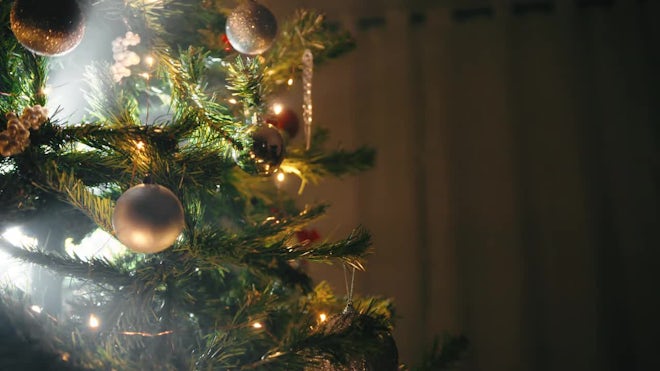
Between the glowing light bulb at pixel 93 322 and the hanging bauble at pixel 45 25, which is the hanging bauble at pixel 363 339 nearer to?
the glowing light bulb at pixel 93 322

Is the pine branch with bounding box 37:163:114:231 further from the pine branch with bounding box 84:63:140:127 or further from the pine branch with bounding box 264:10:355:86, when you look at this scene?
the pine branch with bounding box 264:10:355:86

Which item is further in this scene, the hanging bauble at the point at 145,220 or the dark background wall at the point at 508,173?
the dark background wall at the point at 508,173

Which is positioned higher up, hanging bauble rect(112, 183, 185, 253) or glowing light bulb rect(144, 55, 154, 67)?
glowing light bulb rect(144, 55, 154, 67)

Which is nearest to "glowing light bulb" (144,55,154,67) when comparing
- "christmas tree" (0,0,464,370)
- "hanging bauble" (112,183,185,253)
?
"christmas tree" (0,0,464,370)

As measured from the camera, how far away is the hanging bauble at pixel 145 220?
1.56ft

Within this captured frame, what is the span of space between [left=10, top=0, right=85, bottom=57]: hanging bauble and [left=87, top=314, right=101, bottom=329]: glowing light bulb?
255 mm

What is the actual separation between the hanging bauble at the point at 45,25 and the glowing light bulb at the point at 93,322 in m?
0.26

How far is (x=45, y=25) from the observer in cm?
51

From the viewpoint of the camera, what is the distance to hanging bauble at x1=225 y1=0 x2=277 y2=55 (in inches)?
27.4

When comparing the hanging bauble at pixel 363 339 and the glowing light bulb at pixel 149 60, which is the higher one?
the glowing light bulb at pixel 149 60

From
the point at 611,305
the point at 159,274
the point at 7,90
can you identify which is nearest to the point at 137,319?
the point at 159,274

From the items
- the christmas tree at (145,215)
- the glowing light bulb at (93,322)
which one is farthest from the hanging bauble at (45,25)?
the glowing light bulb at (93,322)

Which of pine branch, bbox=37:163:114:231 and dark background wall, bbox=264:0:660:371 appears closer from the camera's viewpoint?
pine branch, bbox=37:163:114:231

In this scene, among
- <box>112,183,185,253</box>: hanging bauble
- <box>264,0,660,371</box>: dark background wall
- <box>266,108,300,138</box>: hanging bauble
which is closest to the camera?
<box>112,183,185,253</box>: hanging bauble
